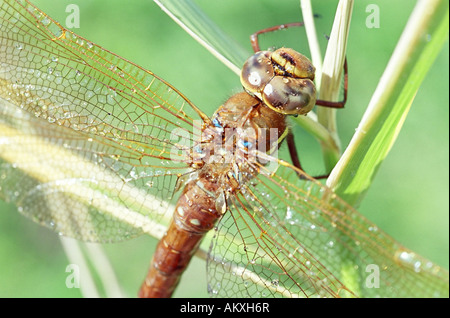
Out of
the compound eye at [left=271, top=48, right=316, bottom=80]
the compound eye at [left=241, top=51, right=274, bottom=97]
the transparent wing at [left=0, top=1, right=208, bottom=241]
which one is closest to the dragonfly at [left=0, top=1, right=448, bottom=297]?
the transparent wing at [left=0, top=1, right=208, bottom=241]

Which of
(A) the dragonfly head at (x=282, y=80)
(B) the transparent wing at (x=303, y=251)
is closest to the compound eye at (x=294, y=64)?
(A) the dragonfly head at (x=282, y=80)

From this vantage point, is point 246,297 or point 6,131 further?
point 6,131

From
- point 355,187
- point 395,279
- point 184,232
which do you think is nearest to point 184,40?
point 184,232

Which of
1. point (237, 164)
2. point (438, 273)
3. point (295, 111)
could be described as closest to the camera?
point (438, 273)

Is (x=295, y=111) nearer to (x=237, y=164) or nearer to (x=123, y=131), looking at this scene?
(x=237, y=164)

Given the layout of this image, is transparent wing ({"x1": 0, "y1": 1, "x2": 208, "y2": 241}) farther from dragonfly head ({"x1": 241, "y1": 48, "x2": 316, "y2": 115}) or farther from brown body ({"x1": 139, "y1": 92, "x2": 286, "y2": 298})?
dragonfly head ({"x1": 241, "y1": 48, "x2": 316, "y2": 115})

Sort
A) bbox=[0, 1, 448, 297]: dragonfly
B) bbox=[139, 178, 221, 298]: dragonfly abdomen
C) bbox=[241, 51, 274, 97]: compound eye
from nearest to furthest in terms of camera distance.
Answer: bbox=[0, 1, 448, 297]: dragonfly, bbox=[241, 51, 274, 97]: compound eye, bbox=[139, 178, 221, 298]: dragonfly abdomen

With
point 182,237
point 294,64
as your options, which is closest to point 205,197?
point 182,237

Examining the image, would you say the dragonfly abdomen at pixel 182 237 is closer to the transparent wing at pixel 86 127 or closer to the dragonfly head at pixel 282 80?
the transparent wing at pixel 86 127
